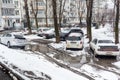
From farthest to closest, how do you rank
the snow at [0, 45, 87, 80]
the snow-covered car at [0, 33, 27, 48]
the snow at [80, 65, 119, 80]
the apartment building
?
the apartment building
the snow-covered car at [0, 33, 27, 48]
the snow at [80, 65, 119, 80]
the snow at [0, 45, 87, 80]

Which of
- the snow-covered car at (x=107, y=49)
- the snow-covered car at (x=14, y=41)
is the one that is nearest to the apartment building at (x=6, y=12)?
the snow-covered car at (x=14, y=41)

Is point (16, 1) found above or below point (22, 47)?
above

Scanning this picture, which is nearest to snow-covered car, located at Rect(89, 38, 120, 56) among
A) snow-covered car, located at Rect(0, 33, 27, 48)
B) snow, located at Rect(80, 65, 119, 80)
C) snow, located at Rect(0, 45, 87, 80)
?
snow, located at Rect(80, 65, 119, 80)

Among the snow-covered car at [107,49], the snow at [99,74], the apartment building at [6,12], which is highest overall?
the apartment building at [6,12]

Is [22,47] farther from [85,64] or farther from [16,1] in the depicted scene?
[16,1]

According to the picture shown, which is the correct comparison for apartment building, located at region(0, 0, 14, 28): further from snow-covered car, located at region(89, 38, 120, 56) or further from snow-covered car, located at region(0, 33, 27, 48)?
snow-covered car, located at region(89, 38, 120, 56)

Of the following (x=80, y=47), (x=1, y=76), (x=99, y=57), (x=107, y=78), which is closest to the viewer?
(x=1, y=76)

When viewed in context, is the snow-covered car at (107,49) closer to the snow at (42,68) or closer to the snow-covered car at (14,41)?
the snow at (42,68)

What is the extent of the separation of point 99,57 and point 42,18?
262ft

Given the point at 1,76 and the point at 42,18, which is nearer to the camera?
the point at 1,76

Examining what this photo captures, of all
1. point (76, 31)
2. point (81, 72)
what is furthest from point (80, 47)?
point (76, 31)

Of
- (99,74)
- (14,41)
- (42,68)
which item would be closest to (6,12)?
(14,41)

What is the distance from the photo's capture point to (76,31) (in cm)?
4094

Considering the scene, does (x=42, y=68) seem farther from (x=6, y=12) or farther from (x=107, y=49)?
(x=6, y=12)
